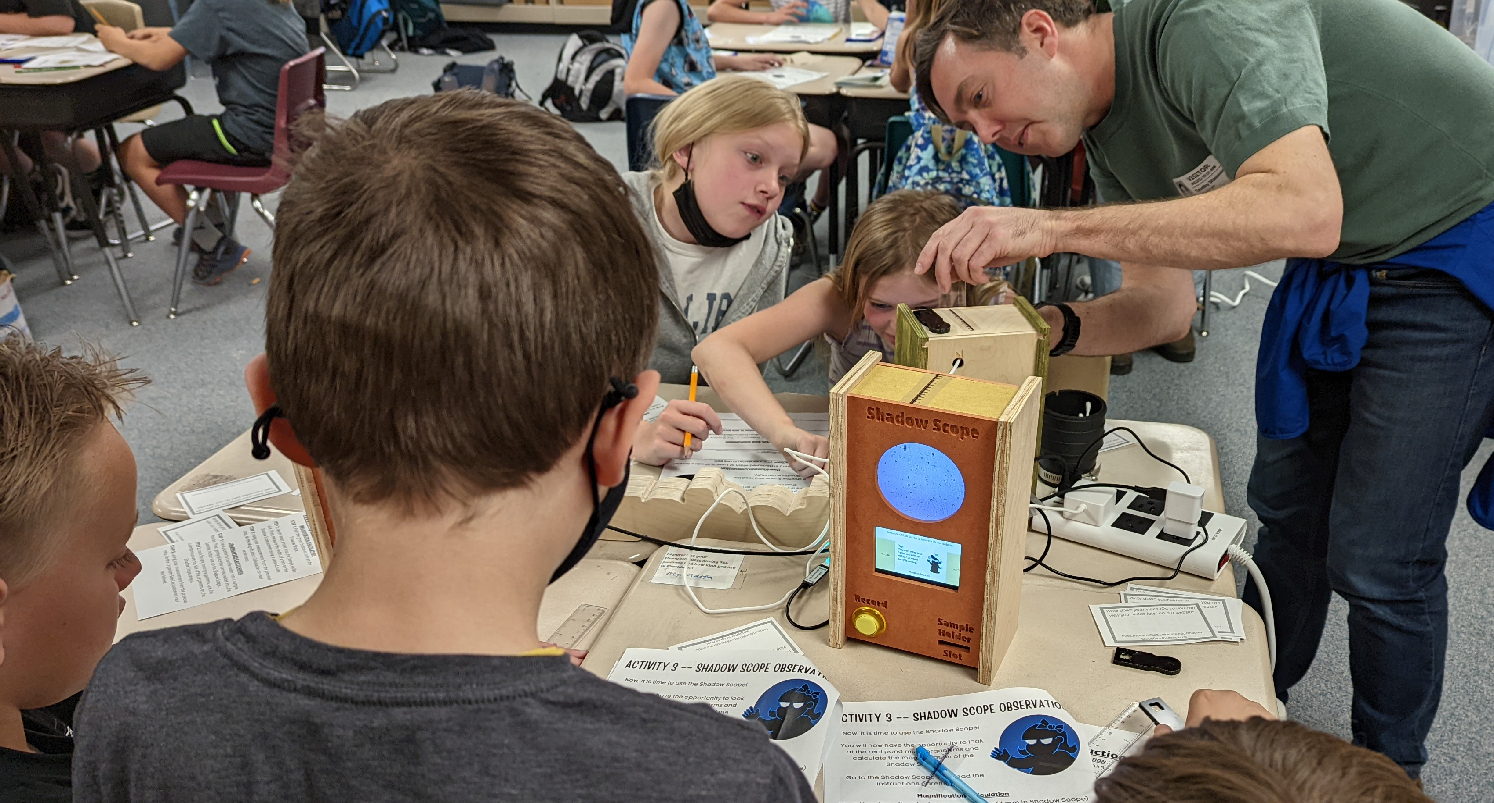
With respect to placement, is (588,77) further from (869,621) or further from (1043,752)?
(1043,752)

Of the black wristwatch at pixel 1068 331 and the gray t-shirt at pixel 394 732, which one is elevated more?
the gray t-shirt at pixel 394 732

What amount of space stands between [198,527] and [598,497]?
1.04 metres

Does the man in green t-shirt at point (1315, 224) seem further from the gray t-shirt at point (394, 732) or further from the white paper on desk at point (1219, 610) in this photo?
the gray t-shirt at point (394, 732)

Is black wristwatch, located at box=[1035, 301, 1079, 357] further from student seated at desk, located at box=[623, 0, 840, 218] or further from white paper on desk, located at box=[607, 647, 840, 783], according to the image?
student seated at desk, located at box=[623, 0, 840, 218]

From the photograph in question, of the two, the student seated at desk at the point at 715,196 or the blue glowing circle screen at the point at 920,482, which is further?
the student seated at desk at the point at 715,196

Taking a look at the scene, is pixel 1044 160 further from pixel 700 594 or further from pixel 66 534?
pixel 66 534

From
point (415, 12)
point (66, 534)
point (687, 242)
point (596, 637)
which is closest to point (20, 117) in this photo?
point (687, 242)

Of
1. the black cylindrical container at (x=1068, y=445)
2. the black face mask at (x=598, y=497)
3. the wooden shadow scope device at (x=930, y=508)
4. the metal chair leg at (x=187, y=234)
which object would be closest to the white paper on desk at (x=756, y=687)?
the wooden shadow scope device at (x=930, y=508)

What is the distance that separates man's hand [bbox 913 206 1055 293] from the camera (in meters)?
1.33

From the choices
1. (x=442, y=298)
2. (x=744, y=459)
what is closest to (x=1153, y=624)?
(x=744, y=459)

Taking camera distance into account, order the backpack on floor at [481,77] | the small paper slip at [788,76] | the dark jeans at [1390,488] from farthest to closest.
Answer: the backpack on floor at [481,77] < the small paper slip at [788,76] < the dark jeans at [1390,488]

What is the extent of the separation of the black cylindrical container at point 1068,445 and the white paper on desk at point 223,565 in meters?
1.01

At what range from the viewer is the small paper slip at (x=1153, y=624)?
3.81 ft

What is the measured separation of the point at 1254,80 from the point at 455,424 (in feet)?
3.53
